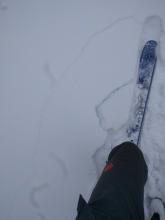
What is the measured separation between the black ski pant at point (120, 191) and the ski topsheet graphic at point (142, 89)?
6.9 inches

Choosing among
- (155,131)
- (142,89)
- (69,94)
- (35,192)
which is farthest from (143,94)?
(35,192)

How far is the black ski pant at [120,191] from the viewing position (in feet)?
2.55

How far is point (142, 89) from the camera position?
1.20 meters

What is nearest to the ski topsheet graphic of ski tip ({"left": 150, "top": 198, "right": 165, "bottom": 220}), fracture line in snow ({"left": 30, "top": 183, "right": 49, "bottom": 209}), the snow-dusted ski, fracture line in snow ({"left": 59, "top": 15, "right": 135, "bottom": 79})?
the snow-dusted ski

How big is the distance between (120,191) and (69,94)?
0.53 metres

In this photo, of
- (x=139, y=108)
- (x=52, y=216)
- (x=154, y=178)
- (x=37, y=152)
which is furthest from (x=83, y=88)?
(x=52, y=216)

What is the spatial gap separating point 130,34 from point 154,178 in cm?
63

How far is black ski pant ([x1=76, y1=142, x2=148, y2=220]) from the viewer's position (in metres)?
0.78

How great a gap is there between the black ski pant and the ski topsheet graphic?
174 mm

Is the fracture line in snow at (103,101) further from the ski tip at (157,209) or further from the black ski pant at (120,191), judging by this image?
the ski tip at (157,209)

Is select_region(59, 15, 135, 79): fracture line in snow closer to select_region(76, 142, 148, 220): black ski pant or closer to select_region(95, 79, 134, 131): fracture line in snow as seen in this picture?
select_region(95, 79, 134, 131): fracture line in snow

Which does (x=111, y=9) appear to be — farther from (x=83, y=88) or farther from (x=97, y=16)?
(x=83, y=88)

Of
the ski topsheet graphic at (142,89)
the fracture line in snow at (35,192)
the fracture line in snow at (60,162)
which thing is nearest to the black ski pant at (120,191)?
the ski topsheet graphic at (142,89)

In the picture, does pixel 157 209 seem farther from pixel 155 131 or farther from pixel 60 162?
pixel 60 162
